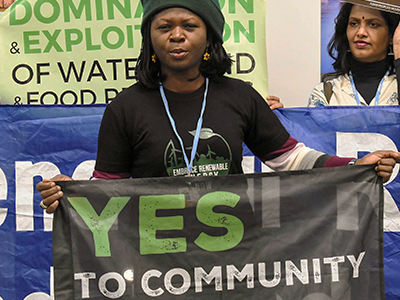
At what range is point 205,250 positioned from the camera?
1.75 m

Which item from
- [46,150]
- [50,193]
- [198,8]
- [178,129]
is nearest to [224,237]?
[178,129]

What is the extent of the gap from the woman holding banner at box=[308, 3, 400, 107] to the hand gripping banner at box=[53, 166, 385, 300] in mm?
962

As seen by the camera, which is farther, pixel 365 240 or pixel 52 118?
pixel 52 118

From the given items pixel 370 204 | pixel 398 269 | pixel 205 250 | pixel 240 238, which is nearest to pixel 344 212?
pixel 370 204

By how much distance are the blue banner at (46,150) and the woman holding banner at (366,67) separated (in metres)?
0.09

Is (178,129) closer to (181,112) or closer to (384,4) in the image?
(181,112)

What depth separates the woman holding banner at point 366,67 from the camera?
104 inches

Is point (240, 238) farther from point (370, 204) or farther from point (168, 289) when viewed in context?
point (370, 204)

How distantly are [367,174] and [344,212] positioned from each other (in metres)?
0.14

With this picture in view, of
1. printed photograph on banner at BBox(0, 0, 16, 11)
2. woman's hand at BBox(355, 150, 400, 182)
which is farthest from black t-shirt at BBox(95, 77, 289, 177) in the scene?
printed photograph on banner at BBox(0, 0, 16, 11)

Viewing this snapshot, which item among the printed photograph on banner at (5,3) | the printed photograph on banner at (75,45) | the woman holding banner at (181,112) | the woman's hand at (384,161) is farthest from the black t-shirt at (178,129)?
the printed photograph on banner at (5,3)

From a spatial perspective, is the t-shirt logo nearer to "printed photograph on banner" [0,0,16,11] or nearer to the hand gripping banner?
the hand gripping banner

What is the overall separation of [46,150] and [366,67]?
153 cm

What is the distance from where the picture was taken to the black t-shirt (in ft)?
5.33
